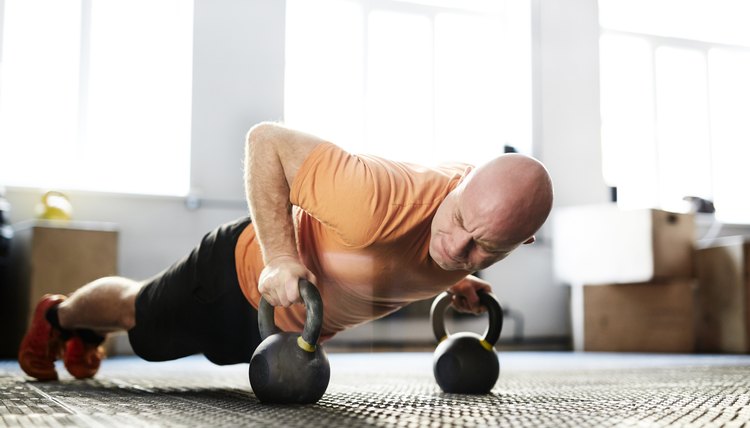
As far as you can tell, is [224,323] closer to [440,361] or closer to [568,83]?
[440,361]

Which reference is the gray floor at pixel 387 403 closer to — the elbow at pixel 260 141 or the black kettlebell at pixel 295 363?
the black kettlebell at pixel 295 363

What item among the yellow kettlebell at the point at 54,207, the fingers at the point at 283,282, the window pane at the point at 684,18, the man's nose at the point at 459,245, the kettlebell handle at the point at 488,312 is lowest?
the kettlebell handle at the point at 488,312

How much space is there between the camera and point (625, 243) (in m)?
4.05

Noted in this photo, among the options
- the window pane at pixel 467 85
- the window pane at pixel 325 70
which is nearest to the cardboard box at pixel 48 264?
the window pane at pixel 325 70

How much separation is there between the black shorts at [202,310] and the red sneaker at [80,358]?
25 cm

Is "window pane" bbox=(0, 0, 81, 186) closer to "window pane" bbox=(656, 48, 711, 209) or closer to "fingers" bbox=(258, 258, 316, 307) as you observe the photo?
"fingers" bbox=(258, 258, 316, 307)

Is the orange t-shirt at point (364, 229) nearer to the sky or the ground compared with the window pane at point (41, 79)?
nearer to the ground

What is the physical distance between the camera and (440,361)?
1483 millimetres

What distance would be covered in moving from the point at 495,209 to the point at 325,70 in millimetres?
1781

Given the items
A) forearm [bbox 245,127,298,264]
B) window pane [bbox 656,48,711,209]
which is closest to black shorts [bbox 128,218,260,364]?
forearm [bbox 245,127,298,264]

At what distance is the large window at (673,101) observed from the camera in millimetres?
3074

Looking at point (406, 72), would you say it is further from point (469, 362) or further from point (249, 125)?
point (469, 362)

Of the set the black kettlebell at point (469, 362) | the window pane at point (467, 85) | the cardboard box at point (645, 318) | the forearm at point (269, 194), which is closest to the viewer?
the forearm at point (269, 194)

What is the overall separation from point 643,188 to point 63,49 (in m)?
2.79
